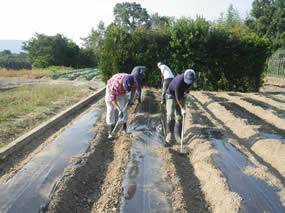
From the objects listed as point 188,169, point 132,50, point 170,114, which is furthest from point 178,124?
point 132,50

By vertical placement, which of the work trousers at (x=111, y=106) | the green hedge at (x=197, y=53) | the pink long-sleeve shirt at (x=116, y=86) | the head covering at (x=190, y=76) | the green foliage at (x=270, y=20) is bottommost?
the work trousers at (x=111, y=106)

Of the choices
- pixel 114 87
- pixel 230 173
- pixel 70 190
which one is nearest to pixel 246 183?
pixel 230 173

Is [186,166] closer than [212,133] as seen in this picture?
Yes

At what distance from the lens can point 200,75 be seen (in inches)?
458

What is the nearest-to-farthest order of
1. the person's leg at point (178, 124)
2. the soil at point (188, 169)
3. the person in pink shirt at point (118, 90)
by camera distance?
the soil at point (188, 169)
the person in pink shirt at point (118, 90)
the person's leg at point (178, 124)

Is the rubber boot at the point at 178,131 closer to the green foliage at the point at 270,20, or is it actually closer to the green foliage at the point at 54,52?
the green foliage at the point at 270,20

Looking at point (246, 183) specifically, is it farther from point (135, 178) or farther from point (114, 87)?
point (114, 87)

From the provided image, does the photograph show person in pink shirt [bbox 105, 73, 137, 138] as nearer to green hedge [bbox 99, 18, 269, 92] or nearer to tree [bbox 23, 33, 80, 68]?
green hedge [bbox 99, 18, 269, 92]

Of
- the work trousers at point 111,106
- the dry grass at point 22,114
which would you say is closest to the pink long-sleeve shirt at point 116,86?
the work trousers at point 111,106

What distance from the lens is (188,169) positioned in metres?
3.64

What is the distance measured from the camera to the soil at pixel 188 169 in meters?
2.71

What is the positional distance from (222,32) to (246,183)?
1002cm

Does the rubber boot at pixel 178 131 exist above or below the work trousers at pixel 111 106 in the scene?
below

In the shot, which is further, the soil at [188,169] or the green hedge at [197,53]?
the green hedge at [197,53]
